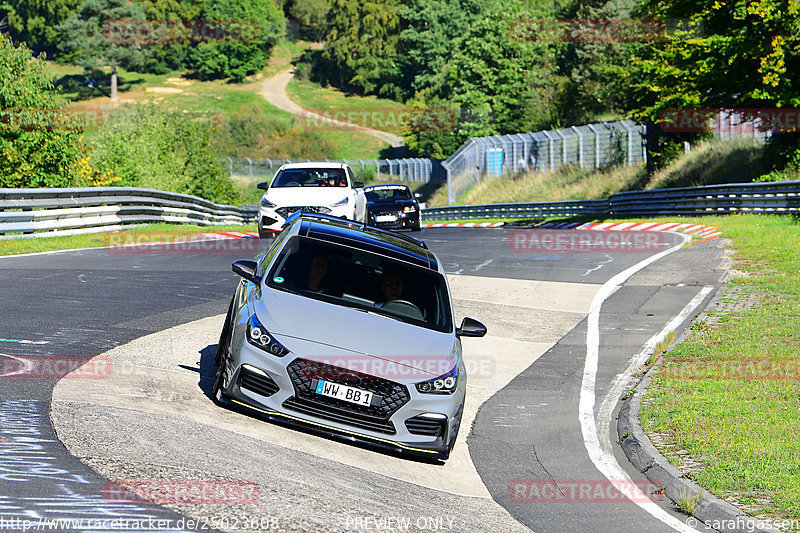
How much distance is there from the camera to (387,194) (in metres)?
31.0

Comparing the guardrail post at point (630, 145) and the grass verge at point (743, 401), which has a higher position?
the grass verge at point (743, 401)

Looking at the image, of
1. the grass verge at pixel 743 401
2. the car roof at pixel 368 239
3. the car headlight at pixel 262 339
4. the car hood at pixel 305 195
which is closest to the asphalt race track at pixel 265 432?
the grass verge at pixel 743 401

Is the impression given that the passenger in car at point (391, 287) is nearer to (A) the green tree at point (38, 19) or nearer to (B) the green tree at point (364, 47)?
(B) the green tree at point (364, 47)

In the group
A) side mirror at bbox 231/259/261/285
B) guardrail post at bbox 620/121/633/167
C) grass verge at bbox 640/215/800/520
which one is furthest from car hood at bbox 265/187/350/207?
guardrail post at bbox 620/121/633/167

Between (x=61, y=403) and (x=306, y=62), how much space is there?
140 meters

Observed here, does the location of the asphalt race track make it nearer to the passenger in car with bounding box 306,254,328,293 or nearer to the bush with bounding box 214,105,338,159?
the passenger in car with bounding box 306,254,328,293

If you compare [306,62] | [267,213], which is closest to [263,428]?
[267,213]

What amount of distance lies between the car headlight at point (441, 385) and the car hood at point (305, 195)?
44.7 feet

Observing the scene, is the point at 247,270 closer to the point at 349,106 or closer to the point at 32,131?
the point at 32,131

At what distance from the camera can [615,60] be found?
61688mm

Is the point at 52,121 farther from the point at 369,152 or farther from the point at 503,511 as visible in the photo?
the point at 369,152

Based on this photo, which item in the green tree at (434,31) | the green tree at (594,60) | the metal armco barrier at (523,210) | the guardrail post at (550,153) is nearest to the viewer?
the metal armco barrier at (523,210)

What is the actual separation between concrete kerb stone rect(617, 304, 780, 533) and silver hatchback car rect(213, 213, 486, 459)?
1659 mm

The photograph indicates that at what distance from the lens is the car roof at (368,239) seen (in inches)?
364
